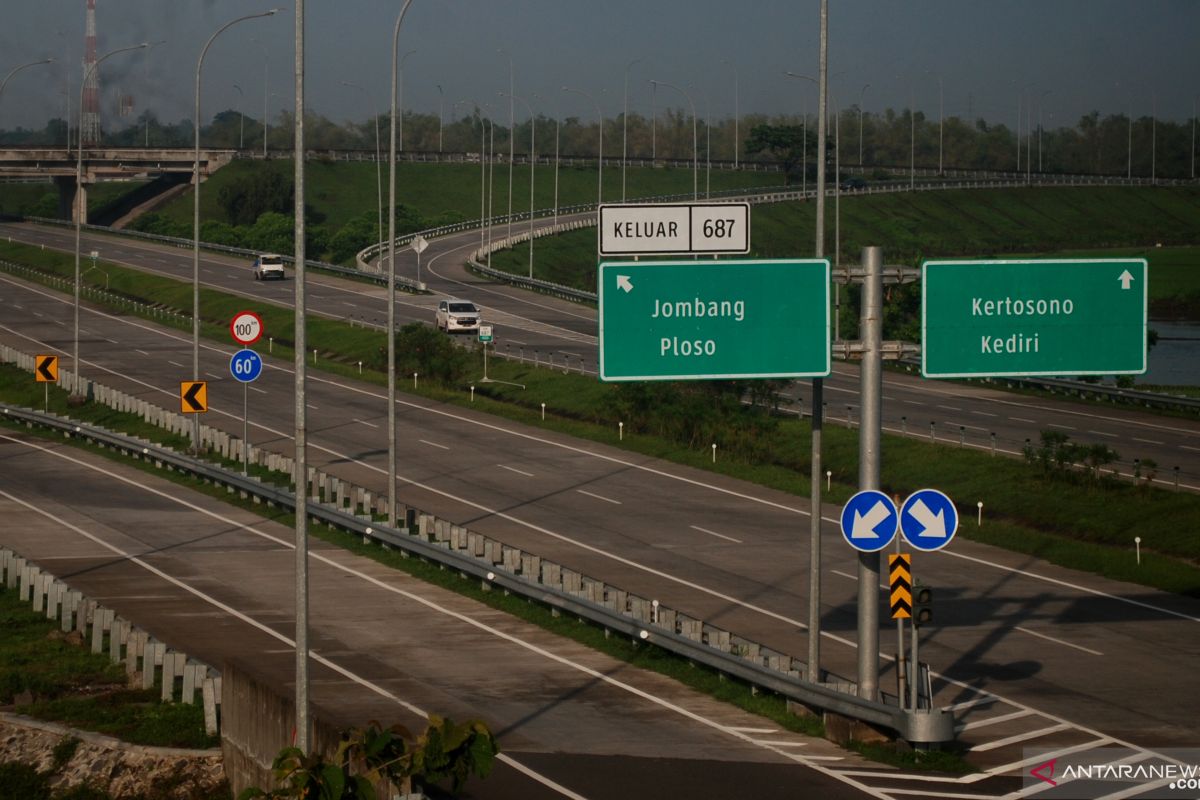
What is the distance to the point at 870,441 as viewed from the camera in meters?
21.2

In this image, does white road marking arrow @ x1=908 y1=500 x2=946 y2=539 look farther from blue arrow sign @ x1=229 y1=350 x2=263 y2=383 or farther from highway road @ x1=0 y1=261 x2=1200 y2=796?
blue arrow sign @ x1=229 y1=350 x2=263 y2=383

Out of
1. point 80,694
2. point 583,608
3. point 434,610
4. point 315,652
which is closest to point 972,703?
point 583,608

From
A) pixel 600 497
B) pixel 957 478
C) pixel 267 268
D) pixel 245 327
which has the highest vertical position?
pixel 267 268

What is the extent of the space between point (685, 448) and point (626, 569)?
17.5m

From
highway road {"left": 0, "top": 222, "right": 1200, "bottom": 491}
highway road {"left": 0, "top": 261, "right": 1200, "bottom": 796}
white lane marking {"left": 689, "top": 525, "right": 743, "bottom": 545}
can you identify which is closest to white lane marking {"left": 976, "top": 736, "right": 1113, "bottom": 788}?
highway road {"left": 0, "top": 261, "right": 1200, "bottom": 796}

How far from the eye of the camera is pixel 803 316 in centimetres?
2108

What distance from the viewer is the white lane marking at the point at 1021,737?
21.2 metres

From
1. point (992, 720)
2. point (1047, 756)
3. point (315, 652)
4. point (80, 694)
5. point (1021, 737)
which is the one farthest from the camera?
point (315, 652)

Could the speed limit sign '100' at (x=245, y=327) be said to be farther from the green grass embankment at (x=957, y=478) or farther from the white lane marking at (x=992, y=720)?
the white lane marking at (x=992, y=720)

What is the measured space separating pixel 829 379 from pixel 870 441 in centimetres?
4776

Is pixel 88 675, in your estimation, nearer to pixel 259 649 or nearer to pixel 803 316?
pixel 259 649

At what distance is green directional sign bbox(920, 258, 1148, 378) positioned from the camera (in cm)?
2073

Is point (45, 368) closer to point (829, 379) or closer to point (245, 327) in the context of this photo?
point (245, 327)

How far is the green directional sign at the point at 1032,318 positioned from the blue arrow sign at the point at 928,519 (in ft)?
5.29
